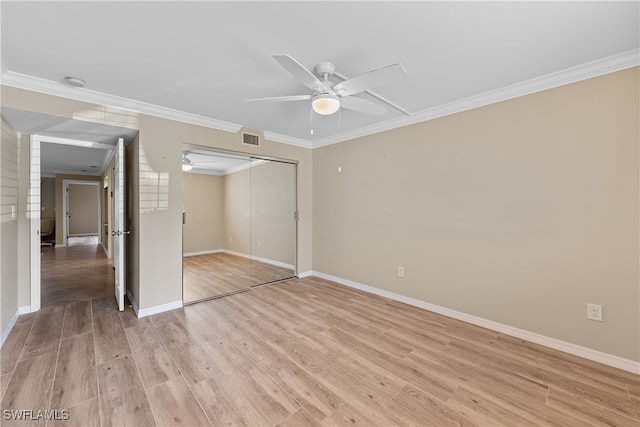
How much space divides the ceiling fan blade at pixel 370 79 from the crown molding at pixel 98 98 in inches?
87.0

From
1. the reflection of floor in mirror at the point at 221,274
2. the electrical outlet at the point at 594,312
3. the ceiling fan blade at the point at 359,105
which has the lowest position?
the reflection of floor in mirror at the point at 221,274

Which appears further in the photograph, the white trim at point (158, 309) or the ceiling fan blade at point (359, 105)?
the white trim at point (158, 309)

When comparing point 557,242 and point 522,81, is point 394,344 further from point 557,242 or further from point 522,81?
point 522,81

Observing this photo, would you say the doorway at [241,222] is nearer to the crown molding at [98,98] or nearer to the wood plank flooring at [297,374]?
the crown molding at [98,98]

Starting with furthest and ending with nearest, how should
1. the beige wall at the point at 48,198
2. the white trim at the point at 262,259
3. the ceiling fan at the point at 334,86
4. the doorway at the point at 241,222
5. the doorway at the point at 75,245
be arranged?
the beige wall at the point at 48,198 → the white trim at the point at 262,259 → the doorway at the point at 241,222 → the doorway at the point at 75,245 → the ceiling fan at the point at 334,86

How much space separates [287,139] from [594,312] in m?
4.14

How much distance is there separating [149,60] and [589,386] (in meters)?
4.13

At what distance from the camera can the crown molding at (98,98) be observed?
2256 mm

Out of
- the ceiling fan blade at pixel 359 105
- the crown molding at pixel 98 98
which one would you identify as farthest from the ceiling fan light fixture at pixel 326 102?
the crown molding at pixel 98 98

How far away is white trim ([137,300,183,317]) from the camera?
299cm

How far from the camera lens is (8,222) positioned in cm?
259

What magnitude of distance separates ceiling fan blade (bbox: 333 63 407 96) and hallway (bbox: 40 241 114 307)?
427cm

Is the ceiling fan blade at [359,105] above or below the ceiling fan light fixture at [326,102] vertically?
above

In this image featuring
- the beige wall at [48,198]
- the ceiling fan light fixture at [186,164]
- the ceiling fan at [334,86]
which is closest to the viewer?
the ceiling fan at [334,86]
